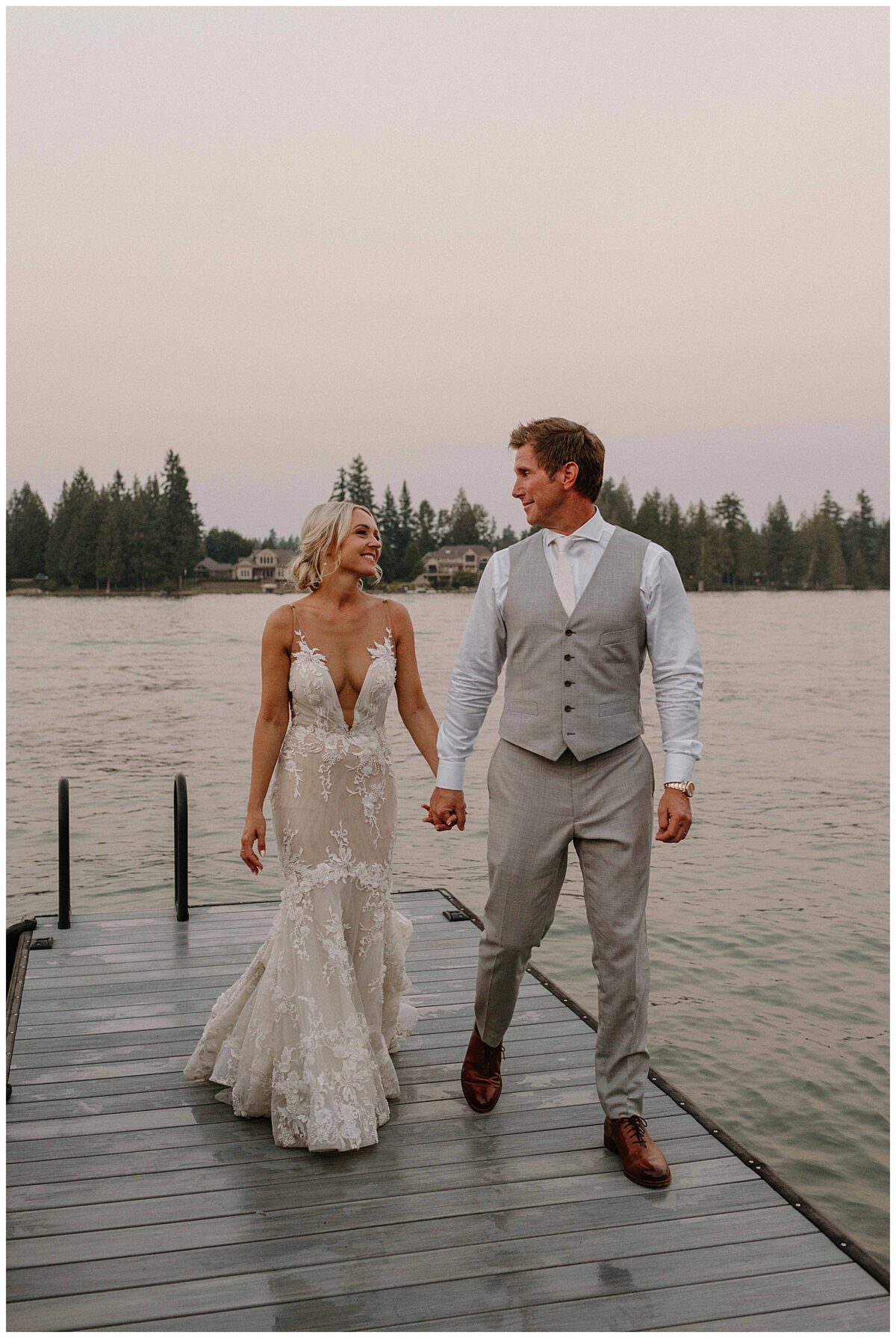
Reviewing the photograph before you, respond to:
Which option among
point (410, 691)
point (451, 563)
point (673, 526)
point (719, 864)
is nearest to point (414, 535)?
point (451, 563)

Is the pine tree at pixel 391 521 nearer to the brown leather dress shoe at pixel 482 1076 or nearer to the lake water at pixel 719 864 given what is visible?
the lake water at pixel 719 864

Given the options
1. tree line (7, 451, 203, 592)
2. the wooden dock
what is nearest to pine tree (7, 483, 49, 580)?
tree line (7, 451, 203, 592)

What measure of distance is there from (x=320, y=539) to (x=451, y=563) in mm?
106586

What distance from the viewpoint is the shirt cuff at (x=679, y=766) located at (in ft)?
11.2

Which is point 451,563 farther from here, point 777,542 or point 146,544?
point 777,542

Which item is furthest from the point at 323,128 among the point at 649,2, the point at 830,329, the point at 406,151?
the point at 649,2

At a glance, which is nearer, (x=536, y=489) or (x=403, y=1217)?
(x=403, y=1217)

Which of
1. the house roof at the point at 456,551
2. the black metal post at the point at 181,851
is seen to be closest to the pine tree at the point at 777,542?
the house roof at the point at 456,551

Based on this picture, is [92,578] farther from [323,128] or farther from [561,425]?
[561,425]

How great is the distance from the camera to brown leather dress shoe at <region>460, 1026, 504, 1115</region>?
3.94m

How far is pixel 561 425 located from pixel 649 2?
2963 mm

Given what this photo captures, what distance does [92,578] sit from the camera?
339 ft

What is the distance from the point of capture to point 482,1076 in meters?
3.97

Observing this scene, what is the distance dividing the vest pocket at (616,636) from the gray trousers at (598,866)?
0.31 meters
